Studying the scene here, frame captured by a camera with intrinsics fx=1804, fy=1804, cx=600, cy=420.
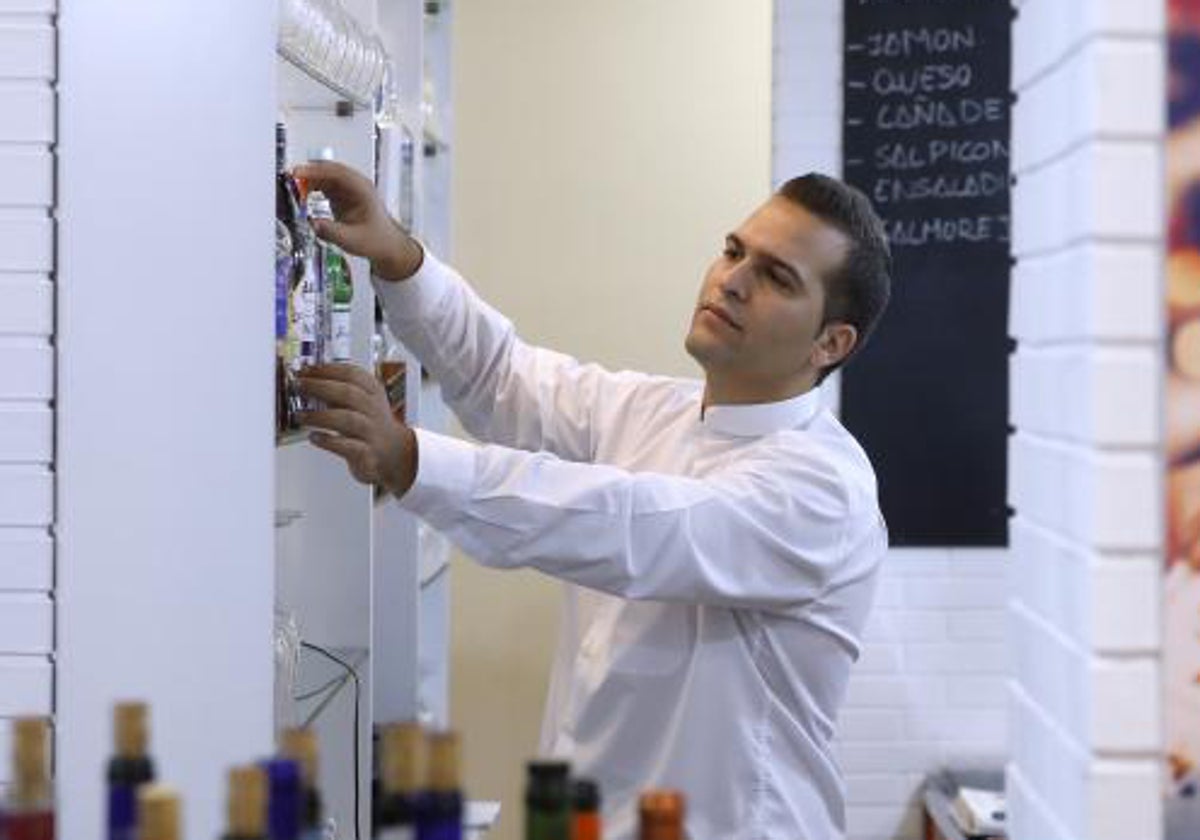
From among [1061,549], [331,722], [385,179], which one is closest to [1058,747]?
[1061,549]

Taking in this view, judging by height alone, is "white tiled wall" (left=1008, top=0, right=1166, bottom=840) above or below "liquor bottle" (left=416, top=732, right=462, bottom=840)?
above

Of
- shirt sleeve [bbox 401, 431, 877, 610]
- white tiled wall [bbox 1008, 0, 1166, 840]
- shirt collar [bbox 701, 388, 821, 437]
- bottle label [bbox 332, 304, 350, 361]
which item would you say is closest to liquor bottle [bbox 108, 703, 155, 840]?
white tiled wall [bbox 1008, 0, 1166, 840]

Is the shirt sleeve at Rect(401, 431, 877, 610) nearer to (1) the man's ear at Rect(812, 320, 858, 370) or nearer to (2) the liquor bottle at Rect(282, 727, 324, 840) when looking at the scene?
(1) the man's ear at Rect(812, 320, 858, 370)

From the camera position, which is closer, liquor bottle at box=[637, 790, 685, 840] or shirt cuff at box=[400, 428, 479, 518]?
liquor bottle at box=[637, 790, 685, 840]

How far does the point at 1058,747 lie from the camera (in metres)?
1.59

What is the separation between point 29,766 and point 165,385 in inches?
37.5

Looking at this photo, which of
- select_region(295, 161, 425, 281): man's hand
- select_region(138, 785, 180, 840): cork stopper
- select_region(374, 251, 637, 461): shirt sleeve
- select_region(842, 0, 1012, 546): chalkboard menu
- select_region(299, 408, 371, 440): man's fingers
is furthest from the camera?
select_region(842, 0, 1012, 546): chalkboard menu

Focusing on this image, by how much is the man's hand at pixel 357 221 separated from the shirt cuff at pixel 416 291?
46 millimetres

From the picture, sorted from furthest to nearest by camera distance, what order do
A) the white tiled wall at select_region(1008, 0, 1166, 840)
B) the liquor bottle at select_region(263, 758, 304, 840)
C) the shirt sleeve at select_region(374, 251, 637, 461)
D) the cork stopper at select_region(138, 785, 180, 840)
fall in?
the shirt sleeve at select_region(374, 251, 637, 461) → the white tiled wall at select_region(1008, 0, 1166, 840) → the liquor bottle at select_region(263, 758, 304, 840) → the cork stopper at select_region(138, 785, 180, 840)

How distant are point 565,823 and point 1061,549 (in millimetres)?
672

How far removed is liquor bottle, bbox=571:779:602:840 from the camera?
113 cm

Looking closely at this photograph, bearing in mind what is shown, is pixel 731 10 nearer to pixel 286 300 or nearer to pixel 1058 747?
pixel 286 300

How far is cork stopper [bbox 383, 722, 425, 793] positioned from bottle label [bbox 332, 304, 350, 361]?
1591 mm

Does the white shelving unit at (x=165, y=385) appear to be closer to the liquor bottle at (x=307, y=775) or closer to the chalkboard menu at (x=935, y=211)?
the liquor bottle at (x=307, y=775)
